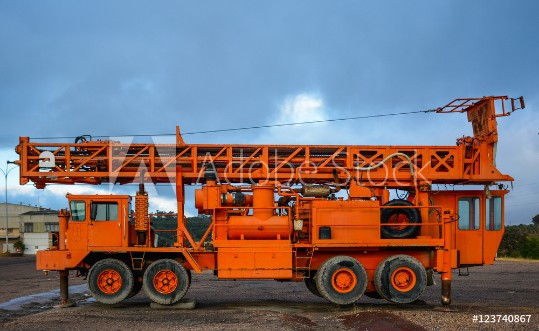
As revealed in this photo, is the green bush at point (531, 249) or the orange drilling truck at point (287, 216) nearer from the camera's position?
the orange drilling truck at point (287, 216)

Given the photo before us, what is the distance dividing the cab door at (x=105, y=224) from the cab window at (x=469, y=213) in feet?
35.0

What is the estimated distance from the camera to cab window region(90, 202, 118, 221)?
18.0m

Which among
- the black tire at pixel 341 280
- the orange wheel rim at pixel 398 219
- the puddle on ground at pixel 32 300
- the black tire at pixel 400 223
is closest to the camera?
the black tire at pixel 341 280

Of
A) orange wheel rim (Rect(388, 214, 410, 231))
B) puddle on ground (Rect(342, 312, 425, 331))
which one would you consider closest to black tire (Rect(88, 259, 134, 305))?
puddle on ground (Rect(342, 312, 425, 331))

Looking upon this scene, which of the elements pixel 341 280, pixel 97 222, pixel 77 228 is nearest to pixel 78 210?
pixel 77 228

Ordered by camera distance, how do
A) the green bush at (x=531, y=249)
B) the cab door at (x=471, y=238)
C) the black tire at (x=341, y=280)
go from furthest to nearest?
the green bush at (x=531, y=249) < the cab door at (x=471, y=238) < the black tire at (x=341, y=280)

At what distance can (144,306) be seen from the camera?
18.1 m

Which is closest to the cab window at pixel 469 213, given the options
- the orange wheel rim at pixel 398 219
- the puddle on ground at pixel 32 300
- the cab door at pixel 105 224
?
the orange wheel rim at pixel 398 219

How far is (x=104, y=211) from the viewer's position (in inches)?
709

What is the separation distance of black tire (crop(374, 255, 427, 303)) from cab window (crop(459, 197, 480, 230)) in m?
2.58

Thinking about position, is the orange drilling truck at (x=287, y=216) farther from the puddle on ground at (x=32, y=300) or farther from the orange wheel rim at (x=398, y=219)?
the puddle on ground at (x=32, y=300)

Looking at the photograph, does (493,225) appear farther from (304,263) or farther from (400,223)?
(304,263)

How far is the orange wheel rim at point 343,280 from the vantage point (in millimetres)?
17234

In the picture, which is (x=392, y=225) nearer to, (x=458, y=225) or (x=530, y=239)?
(x=458, y=225)
